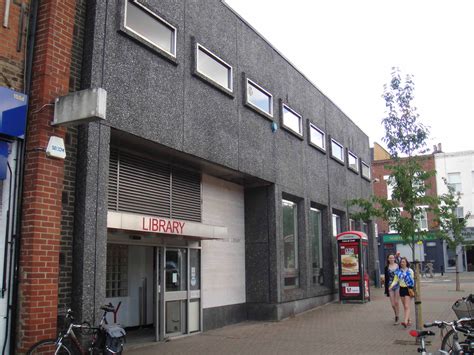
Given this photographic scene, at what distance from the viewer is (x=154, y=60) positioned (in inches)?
372

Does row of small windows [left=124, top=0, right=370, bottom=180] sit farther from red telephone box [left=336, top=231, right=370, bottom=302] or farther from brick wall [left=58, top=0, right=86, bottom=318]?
red telephone box [left=336, top=231, right=370, bottom=302]

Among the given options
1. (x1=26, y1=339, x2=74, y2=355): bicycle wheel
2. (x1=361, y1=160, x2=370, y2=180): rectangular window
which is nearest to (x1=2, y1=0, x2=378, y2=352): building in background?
(x1=26, y1=339, x2=74, y2=355): bicycle wheel

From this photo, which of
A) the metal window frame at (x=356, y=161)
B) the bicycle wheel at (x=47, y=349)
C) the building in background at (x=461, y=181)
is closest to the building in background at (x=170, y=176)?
the bicycle wheel at (x=47, y=349)

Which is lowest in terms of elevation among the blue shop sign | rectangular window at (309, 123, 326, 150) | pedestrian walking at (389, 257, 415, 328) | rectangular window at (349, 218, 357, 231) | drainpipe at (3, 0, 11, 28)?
pedestrian walking at (389, 257, 415, 328)

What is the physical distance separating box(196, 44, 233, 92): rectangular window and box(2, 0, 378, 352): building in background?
5cm

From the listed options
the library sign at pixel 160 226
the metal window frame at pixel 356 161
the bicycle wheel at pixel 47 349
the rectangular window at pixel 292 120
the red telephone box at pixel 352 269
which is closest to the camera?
the bicycle wheel at pixel 47 349

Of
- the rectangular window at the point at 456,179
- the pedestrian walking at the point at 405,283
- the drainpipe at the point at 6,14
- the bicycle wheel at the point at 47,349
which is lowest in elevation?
the bicycle wheel at the point at 47,349

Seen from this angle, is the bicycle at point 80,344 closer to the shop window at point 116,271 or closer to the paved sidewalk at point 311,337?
the paved sidewalk at point 311,337

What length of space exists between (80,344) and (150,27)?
568 cm

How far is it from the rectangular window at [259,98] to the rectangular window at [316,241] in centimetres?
442

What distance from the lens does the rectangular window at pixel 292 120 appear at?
15305 mm

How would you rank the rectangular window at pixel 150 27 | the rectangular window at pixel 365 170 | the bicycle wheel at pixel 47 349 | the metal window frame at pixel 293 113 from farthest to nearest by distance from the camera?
1. the rectangular window at pixel 365 170
2. the metal window frame at pixel 293 113
3. the rectangular window at pixel 150 27
4. the bicycle wheel at pixel 47 349

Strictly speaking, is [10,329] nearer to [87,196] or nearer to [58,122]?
[87,196]

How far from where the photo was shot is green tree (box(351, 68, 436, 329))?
10680mm
